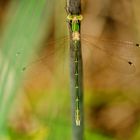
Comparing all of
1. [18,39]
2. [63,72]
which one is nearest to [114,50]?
[63,72]

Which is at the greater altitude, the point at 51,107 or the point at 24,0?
the point at 24,0

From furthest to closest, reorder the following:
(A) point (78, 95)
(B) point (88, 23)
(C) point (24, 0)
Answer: (B) point (88, 23), (C) point (24, 0), (A) point (78, 95)

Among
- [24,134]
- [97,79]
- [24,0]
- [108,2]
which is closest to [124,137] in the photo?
[97,79]

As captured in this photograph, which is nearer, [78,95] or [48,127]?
[78,95]

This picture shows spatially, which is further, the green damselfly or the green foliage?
the green damselfly

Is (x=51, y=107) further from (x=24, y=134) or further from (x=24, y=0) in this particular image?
(x=24, y=0)

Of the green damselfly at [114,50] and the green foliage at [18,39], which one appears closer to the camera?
the green foliage at [18,39]

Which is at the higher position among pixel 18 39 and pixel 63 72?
pixel 18 39

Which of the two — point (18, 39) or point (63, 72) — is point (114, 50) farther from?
point (18, 39)
